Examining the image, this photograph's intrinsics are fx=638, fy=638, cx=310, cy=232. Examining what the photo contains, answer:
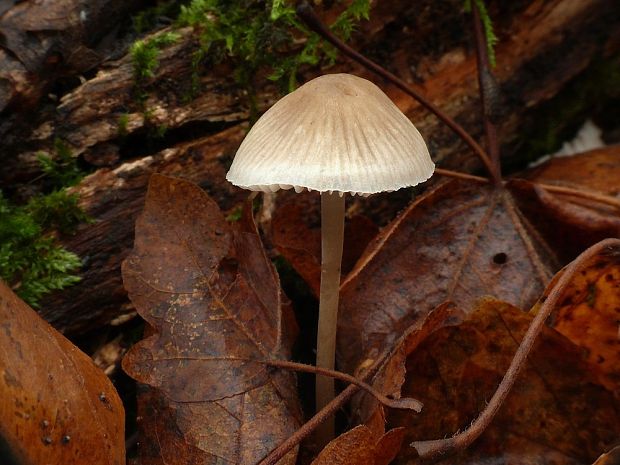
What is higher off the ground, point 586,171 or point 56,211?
point 56,211

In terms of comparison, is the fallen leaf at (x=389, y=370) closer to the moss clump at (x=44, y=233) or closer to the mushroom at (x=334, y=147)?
the mushroom at (x=334, y=147)

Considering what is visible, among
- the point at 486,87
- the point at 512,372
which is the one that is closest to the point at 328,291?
the point at 512,372

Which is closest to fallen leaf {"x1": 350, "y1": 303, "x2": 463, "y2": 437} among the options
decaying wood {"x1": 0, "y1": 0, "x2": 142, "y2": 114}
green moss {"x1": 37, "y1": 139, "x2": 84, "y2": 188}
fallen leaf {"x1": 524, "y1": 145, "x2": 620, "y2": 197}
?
fallen leaf {"x1": 524, "y1": 145, "x2": 620, "y2": 197}

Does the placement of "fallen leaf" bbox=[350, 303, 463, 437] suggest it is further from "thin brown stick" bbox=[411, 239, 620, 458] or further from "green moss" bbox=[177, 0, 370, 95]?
"green moss" bbox=[177, 0, 370, 95]

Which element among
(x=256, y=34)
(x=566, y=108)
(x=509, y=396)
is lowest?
(x=509, y=396)

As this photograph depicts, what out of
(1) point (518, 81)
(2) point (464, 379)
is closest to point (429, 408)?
(2) point (464, 379)

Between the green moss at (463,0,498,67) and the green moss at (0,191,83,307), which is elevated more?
the green moss at (463,0,498,67)

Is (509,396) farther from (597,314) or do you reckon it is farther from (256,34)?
(256,34)
